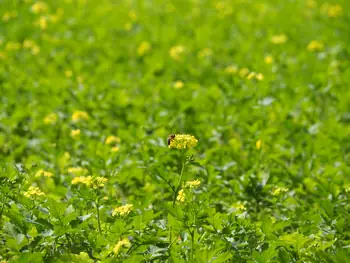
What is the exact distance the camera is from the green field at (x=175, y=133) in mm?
2738

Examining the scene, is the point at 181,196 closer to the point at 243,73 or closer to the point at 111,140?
the point at 111,140

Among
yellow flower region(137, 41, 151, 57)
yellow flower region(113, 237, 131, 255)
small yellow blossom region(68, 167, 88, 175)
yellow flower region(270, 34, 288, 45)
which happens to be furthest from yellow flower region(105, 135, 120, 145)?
yellow flower region(270, 34, 288, 45)

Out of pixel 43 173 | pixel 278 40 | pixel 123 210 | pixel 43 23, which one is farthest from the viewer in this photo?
pixel 43 23

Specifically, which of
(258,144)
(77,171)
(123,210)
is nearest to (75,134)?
(77,171)

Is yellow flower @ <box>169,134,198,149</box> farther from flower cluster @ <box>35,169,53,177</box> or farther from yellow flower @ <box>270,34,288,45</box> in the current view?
yellow flower @ <box>270,34,288,45</box>

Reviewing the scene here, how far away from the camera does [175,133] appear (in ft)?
13.9

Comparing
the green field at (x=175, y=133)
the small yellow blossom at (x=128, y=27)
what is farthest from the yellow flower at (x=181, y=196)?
the small yellow blossom at (x=128, y=27)

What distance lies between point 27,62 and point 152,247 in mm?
3931

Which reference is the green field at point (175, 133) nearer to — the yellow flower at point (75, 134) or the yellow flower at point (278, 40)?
the yellow flower at point (75, 134)

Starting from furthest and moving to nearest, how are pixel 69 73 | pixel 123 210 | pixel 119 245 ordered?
pixel 69 73
pixel 123 210
pixel 119 245

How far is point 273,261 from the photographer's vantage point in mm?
2664

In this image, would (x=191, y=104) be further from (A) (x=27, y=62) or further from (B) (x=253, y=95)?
(A) (x=27, y=62)

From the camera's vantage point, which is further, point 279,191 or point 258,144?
point 258,144

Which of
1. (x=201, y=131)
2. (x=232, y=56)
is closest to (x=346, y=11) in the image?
(x=232, y=56)
